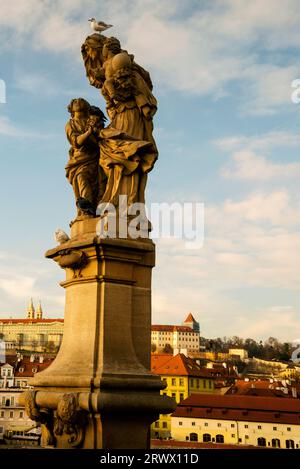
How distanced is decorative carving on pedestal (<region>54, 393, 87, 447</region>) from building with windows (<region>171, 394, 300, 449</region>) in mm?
49784

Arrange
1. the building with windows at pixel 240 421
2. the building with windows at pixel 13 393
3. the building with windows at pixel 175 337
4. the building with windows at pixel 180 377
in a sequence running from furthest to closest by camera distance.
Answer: the building with windows at pixel 175 337 → the building with windows at pixel 180 377 → the building with windows at pixel 13 393 → the building with windows at pixel 240 421

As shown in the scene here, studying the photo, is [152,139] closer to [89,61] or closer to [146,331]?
[89,61]

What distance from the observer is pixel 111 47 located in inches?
315

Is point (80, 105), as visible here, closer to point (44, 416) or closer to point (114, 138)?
point (114, 138)

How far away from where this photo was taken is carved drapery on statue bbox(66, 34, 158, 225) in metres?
7.29

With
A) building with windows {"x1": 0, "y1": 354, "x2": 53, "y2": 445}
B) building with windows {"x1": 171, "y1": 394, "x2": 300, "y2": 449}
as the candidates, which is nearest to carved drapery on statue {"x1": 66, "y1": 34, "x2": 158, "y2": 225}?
building with windows {"x1": 171, "y1": 394, "x2": 300, "y2": 449}

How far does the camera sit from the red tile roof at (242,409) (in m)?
53.7

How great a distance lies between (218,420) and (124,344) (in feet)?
169

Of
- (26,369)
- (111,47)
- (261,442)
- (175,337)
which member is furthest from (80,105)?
(175,337)

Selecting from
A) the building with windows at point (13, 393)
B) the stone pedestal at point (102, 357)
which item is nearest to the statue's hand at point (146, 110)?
the stone pedestal at point (102, 357)

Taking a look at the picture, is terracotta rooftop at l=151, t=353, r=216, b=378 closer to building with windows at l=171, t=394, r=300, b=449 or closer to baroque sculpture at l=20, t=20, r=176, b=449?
building with windows at l=171, t=394, r=300, b=449

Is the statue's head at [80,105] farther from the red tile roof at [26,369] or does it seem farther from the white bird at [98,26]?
→ the red tile roof at [26,369]

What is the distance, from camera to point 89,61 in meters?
8.34
